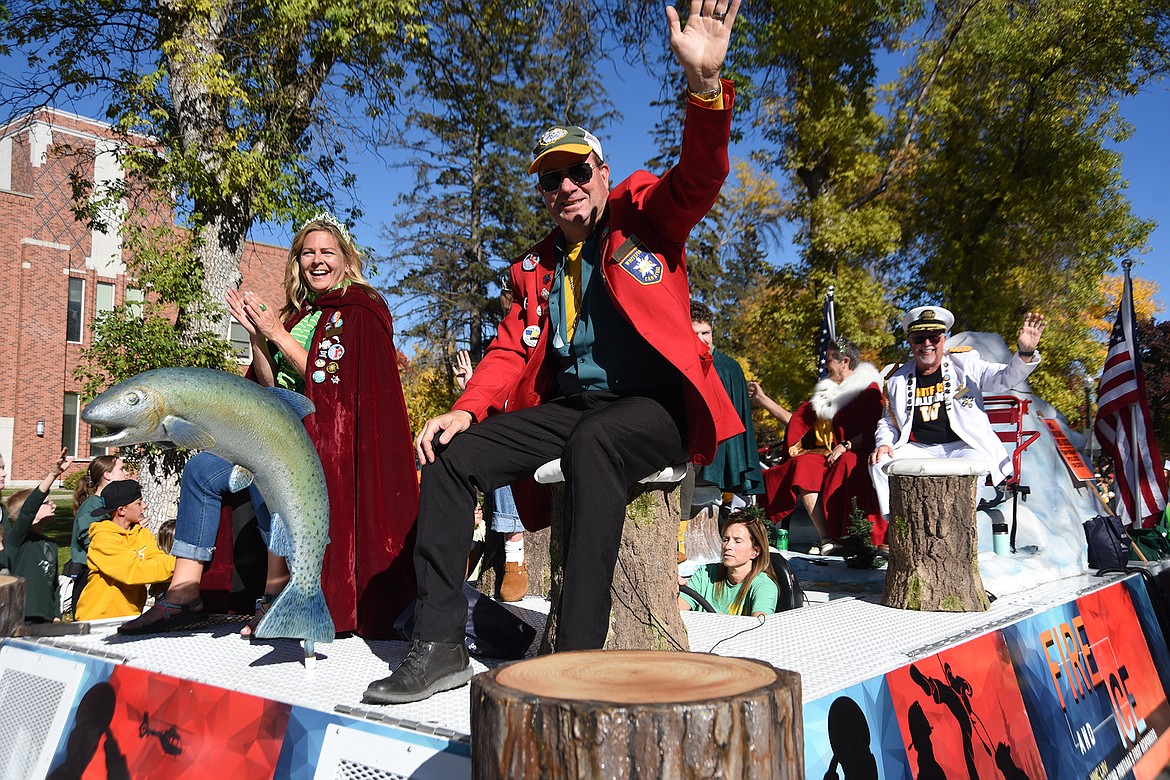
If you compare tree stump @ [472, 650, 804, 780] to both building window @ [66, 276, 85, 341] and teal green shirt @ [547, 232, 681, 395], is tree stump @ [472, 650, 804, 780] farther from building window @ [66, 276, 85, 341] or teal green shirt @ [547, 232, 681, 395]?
building window @ [66, 276, 85, 341]

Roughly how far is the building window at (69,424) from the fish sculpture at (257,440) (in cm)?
2660

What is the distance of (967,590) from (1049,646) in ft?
1.87

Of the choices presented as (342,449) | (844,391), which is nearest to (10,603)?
(342,449)

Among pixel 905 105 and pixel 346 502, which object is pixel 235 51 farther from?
pixel 905 105

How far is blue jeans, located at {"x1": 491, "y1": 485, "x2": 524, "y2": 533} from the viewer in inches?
204

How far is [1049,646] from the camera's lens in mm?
3520

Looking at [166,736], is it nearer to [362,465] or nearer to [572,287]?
[362,465]

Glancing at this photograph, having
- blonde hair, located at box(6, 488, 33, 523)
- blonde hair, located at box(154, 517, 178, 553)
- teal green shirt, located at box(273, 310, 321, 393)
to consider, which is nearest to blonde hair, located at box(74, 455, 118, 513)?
blonde hair, located at box(6, 488, 33, 523)

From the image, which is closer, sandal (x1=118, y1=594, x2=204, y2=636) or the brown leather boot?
sandal (x1=118, y1=594, x2=204, y2=636)

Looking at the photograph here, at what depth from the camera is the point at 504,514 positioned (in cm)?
525

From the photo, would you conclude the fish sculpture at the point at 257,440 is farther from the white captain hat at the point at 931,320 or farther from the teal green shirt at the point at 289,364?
the white captain hat at the point at 931,320

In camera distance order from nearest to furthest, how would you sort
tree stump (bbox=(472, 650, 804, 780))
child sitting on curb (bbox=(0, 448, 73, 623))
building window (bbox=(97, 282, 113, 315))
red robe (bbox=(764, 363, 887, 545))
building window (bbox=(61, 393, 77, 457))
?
tree stump (bbox=(472, 650, 804, 780)), child sitting on curb (bbox=(0, 448, 73, 623)), red robe (bbox=(764, 363, 887, 545)), building window (bbox=(61, 393, 77, 457)), building window (bbox=(97, 282, 113, 315))

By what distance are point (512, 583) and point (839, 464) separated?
2.99 metres

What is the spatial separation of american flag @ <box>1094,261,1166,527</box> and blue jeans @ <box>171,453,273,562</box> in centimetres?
604
